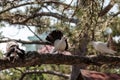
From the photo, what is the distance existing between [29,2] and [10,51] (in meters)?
3.56

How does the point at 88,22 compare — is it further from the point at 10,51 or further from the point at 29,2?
the point at 29,2

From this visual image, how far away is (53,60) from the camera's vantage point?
4.60 metres

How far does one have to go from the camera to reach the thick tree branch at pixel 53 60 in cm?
435

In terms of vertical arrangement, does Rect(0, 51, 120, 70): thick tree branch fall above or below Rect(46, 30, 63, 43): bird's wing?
below

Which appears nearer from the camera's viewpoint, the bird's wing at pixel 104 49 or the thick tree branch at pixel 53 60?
the thick tree branch at pixel 53 60

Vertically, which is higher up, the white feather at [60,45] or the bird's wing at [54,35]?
the bird's wing at [54,35]

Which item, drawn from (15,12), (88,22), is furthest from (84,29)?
(15,12)

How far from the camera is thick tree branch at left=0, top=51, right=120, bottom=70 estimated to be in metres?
4.35

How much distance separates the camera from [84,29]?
4.98 metres

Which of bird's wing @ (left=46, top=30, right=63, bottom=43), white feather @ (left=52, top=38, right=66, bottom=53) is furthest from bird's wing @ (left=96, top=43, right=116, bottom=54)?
bird's wing @ (left=46, top=30, right=63, bottom=43)

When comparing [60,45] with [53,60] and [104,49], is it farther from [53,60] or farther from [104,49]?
[53,60]

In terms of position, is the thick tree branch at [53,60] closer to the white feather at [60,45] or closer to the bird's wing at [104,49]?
the bird's wing at [104,49]

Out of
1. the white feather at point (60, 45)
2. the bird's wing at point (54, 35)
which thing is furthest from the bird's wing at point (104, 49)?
the bird's wing at point (54, 35)

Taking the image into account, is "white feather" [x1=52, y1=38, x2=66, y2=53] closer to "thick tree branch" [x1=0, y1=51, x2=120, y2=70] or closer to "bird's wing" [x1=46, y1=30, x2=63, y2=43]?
"bird's wing" [x1=46, y1=30, x2=63, y2=43]
